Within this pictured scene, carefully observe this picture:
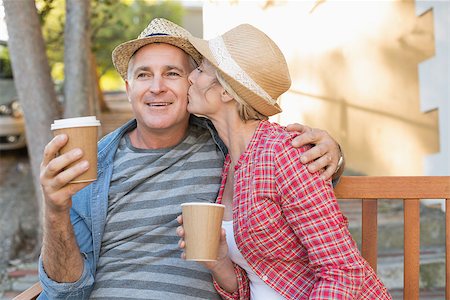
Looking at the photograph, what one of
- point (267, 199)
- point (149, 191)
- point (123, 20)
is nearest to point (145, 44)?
point (149, 191)

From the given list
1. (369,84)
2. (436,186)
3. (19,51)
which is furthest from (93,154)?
(369,84)

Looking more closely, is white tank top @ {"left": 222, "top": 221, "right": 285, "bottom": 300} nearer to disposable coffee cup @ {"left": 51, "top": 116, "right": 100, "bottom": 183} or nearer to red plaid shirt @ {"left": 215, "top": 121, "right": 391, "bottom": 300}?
red plaid shirt @ {"left": 215, "top": 121, "right": 391, "bottom": 300}

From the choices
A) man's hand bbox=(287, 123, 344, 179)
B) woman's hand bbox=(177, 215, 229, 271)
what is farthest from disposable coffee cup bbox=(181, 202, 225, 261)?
man's hand bbox=(287, 123, 344, 179)

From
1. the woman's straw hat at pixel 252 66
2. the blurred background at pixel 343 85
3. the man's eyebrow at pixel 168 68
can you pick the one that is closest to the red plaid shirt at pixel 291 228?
the woman's straw hat at pixel 252 66

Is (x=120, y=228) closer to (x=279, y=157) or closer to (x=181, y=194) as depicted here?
(x=181, y=194)

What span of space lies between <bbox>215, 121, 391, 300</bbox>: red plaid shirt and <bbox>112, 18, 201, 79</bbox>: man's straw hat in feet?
1.73

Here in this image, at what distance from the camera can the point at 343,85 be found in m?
6.54

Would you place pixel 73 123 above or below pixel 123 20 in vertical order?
below

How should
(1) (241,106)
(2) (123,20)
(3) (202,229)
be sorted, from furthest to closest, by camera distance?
1. (2) (123,20)
2. (1) (241,106)
3. (3) (202,229)

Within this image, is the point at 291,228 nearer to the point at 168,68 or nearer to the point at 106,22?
the point at 168,68

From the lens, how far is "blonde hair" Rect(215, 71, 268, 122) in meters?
2.08

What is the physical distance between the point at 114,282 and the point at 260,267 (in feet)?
1.99

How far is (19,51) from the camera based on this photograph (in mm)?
4586

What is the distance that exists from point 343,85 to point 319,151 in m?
4.68
